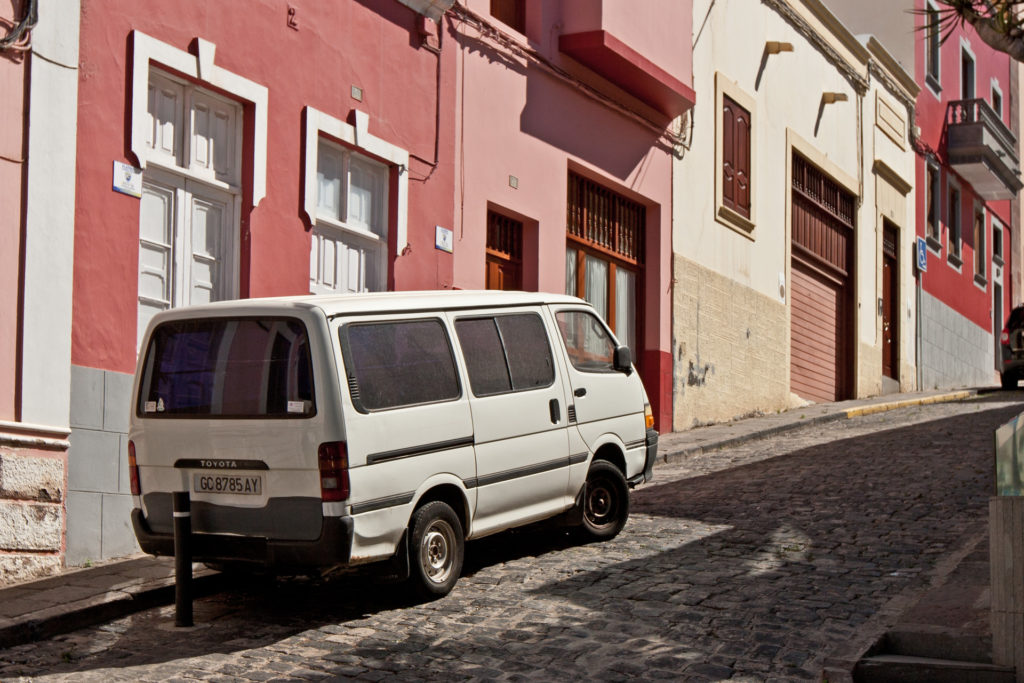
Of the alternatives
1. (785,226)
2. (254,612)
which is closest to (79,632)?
(254,612)

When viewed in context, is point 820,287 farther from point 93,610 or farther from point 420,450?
point 93,610

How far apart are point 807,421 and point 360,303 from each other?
1225 centimetres

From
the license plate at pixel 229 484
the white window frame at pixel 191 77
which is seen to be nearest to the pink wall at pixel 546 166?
the white window frame at pixel 191 77

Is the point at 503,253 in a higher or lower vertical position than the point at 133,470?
higher

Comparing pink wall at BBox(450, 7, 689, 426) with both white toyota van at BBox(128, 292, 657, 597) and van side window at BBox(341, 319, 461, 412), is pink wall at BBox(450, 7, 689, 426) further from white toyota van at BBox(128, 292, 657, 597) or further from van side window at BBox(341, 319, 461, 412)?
van side window at BBox(341, 319, 461, 412)

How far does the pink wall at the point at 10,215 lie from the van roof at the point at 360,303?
4.19ft

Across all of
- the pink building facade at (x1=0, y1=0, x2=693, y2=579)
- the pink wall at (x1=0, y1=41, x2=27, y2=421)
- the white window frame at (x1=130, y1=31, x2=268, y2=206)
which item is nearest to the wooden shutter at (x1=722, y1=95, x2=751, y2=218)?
the pink building facade at (x1=0, y1=0, x2=693, y2=579)

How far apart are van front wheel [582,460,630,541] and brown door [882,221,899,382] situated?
18413 mm

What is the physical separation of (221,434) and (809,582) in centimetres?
390

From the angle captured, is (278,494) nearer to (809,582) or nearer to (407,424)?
(407,424)

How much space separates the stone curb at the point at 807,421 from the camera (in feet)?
50.7

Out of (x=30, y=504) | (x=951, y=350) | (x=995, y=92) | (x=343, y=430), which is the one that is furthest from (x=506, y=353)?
(x=995, y=92)

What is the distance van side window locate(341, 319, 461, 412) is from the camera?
766 centimetres

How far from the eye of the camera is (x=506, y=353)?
29.5 ft
